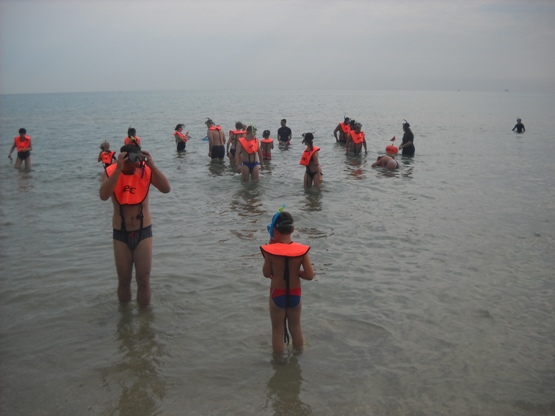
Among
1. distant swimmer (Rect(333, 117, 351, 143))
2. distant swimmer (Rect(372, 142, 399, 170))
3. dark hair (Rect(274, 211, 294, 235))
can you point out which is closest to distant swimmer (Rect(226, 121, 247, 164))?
distant swimmer (Rect(372, 142, 399, 170))

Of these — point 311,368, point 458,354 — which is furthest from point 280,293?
point 458,354

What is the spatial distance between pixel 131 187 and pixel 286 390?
9.86 ft

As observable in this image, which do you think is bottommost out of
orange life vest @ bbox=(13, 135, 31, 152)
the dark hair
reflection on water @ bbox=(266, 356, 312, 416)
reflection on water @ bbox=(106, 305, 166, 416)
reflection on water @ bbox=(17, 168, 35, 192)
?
reflection on water @ bbox=(266, 356, 312, 416)

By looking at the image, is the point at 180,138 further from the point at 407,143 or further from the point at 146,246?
the point at 146,246

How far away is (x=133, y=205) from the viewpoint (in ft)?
19.6

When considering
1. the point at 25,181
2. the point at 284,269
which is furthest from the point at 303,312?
the point at 25,181

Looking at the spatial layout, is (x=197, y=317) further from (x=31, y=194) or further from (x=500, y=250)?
(x=31, y=194)

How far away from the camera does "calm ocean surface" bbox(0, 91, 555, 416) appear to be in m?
5.07

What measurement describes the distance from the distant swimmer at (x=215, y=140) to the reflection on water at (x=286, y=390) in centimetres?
1450

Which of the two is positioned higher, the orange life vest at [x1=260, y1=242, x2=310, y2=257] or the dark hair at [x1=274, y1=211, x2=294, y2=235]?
the dark hair at [x1=274, y1=211, x2=294, y2=235]

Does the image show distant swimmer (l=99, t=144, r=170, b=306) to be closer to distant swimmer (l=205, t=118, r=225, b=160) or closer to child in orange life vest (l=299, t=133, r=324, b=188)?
child in orange life vest (l=299, t=133, r=324, b=188)

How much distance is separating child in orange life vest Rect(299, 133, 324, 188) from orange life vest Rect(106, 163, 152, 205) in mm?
7772

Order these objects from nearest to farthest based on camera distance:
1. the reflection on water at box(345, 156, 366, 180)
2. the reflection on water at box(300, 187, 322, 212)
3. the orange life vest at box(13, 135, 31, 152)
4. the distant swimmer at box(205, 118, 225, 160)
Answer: the reflection on water at box(300, 187, 322, 212)
the reflection on water at box(345, 156, 366, 180)
the orange life vest at box(13, 135, 31, 152)
the distant swimmer at box(205, 118, 225, 160)

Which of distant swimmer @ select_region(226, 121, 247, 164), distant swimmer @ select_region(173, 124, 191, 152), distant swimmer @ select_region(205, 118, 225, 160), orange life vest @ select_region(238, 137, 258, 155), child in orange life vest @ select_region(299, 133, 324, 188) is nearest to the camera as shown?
child in orange life vest @ select_region(299, 133, 324, 188)
